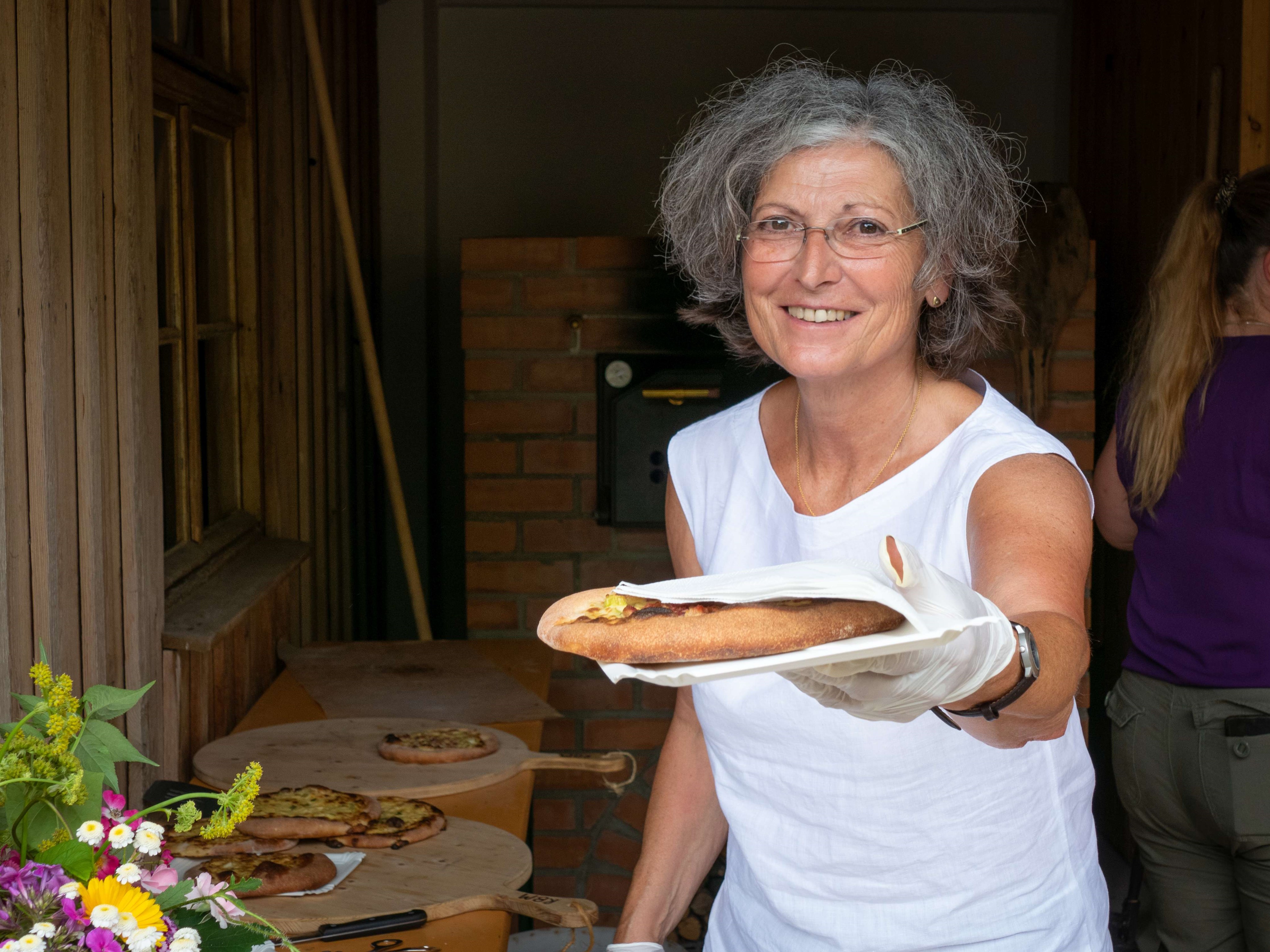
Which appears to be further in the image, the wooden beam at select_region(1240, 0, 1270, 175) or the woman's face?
the wooden beam at select_region(1240, 0, 1270, 175)

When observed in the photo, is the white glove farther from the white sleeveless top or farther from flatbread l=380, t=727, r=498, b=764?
flatbread l=380, t=727, r=498, b=764

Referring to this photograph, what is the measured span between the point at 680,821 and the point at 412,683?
110 centimetres

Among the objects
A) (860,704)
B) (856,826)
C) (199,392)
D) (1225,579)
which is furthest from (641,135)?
(860,704)

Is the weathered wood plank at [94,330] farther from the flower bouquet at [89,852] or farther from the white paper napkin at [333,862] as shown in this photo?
the flower bouquet at [89,852]

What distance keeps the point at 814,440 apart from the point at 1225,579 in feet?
3.61

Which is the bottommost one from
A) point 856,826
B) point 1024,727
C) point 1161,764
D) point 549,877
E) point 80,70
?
point 549,877

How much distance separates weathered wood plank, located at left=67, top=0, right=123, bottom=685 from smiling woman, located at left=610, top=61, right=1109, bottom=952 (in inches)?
32.3

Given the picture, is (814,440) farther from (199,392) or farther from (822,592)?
(199,392)

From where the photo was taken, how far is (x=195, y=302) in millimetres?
2469

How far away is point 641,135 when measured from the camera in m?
4.53

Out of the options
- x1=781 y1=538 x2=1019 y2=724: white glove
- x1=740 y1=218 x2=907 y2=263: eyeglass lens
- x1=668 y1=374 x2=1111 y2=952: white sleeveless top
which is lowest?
x1=668 y1=374 x2=1111 y2=952: white sleeveless top

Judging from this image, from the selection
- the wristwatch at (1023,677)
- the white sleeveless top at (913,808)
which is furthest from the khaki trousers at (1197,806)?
the wristwatch at (1023,677)

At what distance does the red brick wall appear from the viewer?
10.8 feet

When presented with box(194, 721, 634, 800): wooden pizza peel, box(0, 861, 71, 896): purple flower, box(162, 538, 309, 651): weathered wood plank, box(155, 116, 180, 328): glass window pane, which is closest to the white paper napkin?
box(194, 721, 634, 800): wooden pizza peel
